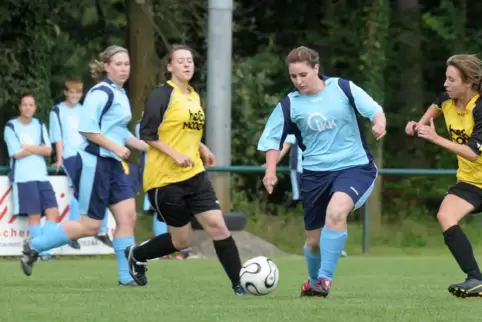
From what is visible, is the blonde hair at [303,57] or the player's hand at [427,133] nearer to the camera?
the player's hand at [427,133]

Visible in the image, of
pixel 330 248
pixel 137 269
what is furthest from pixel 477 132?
pixel 137 269

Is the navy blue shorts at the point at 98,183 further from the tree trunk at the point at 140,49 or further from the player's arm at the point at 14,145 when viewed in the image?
the tree trunk at the point at 140,49

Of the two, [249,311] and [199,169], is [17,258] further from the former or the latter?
[249,311]

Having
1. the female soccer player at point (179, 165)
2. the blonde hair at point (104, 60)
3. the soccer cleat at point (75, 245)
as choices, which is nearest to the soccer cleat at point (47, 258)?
the soccer cleat at point (75, 245)

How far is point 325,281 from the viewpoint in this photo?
9.70m

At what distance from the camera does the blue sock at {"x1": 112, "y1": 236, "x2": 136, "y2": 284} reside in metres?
11.5

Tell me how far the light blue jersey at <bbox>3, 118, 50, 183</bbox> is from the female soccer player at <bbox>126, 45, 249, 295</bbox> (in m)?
5.80

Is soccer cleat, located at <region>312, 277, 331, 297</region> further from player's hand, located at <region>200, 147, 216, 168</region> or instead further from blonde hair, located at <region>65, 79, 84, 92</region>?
blonde hair, located at <region>65, 79, 84, 92</region>

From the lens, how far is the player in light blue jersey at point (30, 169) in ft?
53.1

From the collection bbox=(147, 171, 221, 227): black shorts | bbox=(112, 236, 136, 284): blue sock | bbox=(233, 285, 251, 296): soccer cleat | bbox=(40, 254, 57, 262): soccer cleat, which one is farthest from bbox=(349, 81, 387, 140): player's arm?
bbox=(40, 254, 57, 262): soccer cleat

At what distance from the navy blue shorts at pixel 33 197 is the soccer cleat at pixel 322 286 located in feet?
23.2

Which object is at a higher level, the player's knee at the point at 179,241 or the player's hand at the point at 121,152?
the player's hand at the point at 121,152

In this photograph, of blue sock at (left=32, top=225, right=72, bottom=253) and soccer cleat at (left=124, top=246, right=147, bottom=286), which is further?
blue sock at (left=32, top=225, right=72, bottom=253)

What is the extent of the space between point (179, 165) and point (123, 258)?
4.90 ft
